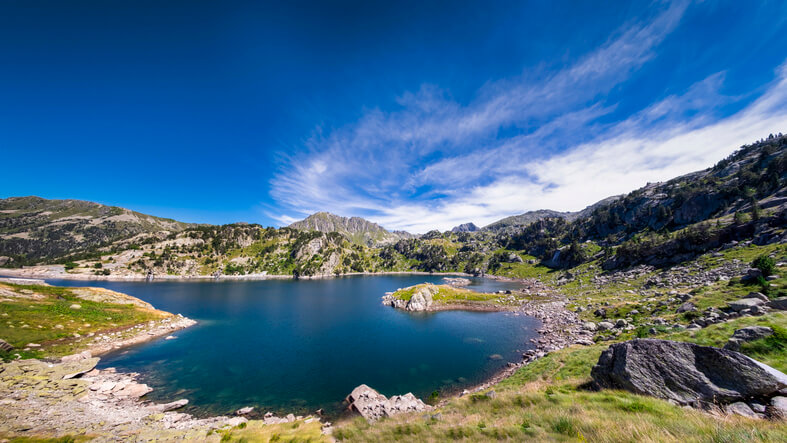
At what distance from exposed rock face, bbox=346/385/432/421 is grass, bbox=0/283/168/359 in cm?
3831

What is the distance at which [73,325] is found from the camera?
3703 centimetres

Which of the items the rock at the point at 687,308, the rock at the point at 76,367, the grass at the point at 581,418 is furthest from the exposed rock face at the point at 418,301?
the rock at the point at 76,367

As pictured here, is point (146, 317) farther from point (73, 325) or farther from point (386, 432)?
point (386, 432)

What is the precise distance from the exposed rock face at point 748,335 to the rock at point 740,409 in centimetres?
750

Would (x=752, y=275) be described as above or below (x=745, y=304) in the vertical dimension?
above

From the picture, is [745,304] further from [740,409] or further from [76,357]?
[76,357]

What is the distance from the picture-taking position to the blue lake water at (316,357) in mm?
26734

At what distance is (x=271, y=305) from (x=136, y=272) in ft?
577

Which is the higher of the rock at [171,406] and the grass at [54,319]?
the grass at [54,319]

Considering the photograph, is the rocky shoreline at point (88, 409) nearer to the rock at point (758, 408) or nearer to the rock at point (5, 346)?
the rock at point (5, 346)

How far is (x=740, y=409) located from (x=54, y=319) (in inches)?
2793

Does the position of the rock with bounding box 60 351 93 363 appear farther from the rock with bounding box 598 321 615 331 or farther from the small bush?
the rock with bounding box 598 321 615 331

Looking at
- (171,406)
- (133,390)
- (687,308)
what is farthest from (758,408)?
(133,390)

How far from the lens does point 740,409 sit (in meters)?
8.55
